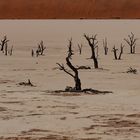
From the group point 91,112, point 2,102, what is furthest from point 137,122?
point 2,102

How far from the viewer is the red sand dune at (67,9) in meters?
91.4

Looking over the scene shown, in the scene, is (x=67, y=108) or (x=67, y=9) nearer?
(x=67, y=108)

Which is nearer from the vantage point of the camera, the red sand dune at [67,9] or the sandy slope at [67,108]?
the sandy slope at [67,108]

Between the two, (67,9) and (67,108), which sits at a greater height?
(67,9)

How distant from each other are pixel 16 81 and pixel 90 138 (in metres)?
8.59

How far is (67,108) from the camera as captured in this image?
12328 millimetres

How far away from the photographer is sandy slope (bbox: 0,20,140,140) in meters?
9.93

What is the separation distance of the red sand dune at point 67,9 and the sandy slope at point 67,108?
6990 centimetres

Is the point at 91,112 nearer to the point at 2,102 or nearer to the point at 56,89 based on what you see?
the point at 2,102

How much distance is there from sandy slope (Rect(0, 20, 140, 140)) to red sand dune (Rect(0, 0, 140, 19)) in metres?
69.9

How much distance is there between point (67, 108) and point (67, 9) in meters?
86.5

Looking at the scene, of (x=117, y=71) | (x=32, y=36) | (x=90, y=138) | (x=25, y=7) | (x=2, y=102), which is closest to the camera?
(x=90, y=138)

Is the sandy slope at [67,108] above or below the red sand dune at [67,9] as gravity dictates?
below

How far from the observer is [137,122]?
10.7 meters
